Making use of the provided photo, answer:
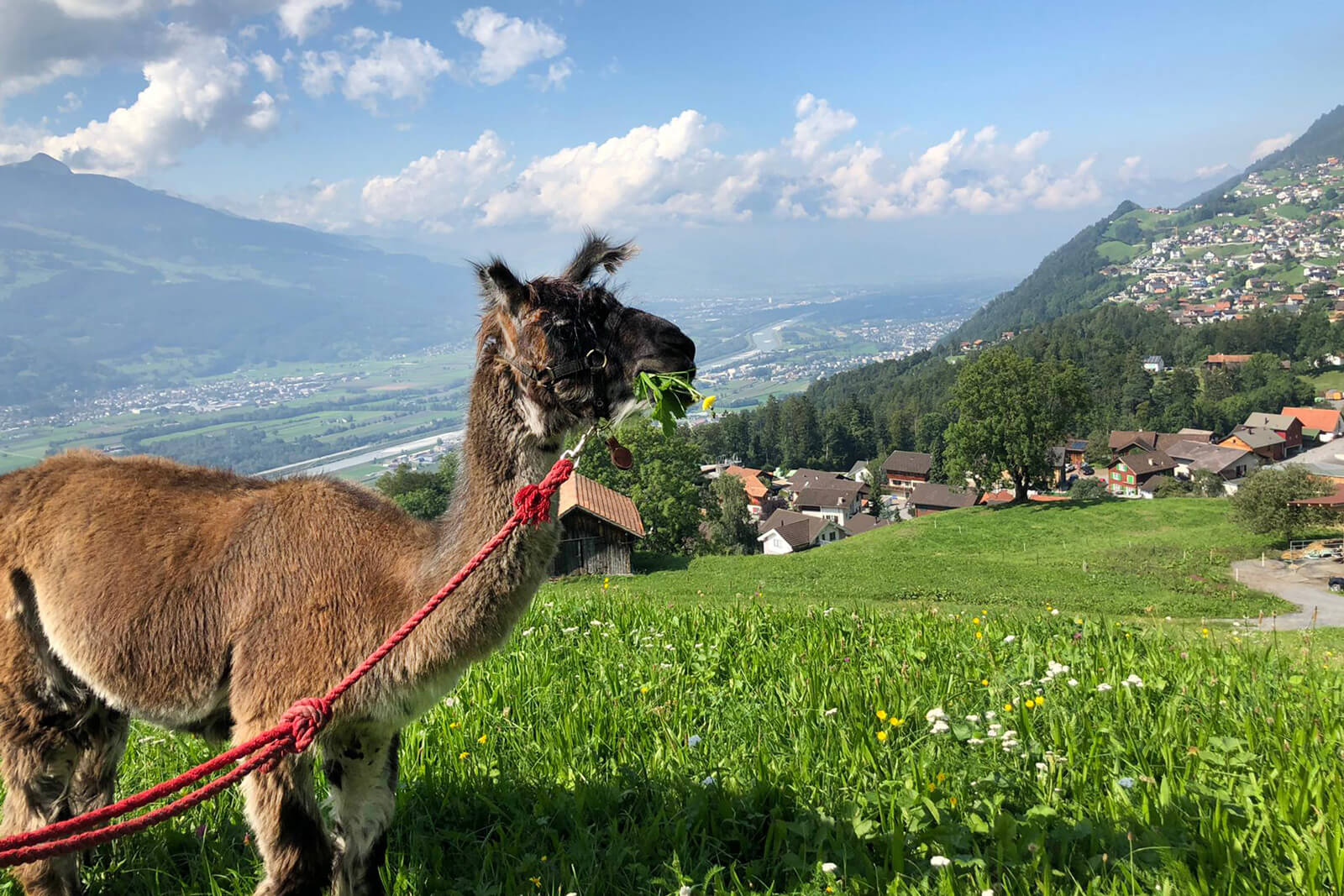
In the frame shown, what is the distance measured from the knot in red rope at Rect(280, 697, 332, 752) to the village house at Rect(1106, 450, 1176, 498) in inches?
4011

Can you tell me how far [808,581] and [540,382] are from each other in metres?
24.4

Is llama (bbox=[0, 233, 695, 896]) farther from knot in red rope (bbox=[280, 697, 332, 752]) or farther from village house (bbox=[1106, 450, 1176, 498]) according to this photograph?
village house (bbox=[1106, 450, 1176, 498])

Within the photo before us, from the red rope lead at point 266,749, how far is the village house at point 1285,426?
116 metres

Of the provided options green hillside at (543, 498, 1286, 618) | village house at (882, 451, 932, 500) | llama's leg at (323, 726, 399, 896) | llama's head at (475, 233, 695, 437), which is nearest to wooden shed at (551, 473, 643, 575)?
green hillside at (543, 498, 1286, 618)

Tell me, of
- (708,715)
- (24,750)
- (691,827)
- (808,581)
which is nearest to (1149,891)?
(691,827)

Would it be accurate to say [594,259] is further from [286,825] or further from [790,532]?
[790,532]

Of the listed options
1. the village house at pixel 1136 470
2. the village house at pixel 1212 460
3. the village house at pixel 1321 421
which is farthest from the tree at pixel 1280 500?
the village house at pixel 1321 421

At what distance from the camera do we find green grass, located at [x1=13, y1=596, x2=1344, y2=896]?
279cm

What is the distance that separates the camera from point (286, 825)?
8.41 ft

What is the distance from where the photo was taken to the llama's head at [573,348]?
8.40ft

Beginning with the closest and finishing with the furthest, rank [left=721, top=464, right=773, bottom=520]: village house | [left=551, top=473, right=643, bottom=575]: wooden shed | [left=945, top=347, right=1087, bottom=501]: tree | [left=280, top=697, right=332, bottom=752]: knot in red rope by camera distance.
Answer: [left=280, top=697, right=332, bottom=752]: knot in red rope → [left=551, top=473, right=643, bottom=575]: wooden shed → [left=945, top=347, right=1087, bottom=501]: tree → [left=721, top=464, right=773, bottom=520]: village house

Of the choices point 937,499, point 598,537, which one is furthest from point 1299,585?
point 937,499

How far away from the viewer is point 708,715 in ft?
14.9

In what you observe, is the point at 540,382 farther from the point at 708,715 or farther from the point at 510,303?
the point at 708,715
